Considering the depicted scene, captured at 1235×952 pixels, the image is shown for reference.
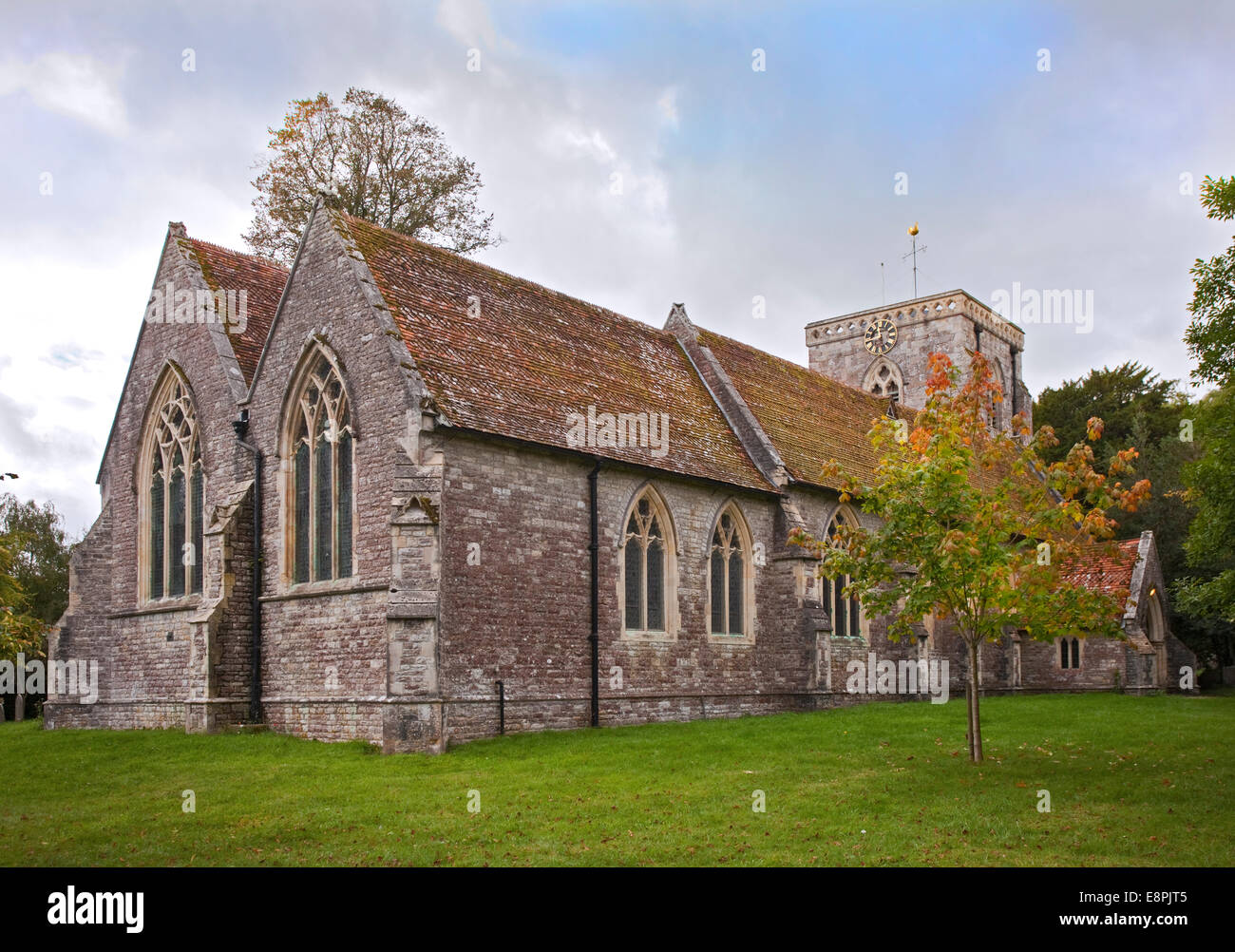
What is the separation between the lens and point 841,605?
29438mm

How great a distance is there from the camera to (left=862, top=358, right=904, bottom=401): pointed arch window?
157ft

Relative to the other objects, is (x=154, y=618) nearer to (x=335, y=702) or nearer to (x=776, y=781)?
(x=335, y=702)

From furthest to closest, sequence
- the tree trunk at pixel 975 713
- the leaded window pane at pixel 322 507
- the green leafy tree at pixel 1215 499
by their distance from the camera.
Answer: the leaded window pane at pixel 322 507
the green leafy tree at pixel 1215 499
the tree trunk at pixel 975 713

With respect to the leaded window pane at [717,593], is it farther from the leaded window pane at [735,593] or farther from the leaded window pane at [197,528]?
the leaded window pane at [197,528]

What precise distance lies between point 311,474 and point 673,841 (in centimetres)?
1329

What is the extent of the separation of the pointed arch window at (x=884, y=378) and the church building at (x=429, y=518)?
18.0 meters

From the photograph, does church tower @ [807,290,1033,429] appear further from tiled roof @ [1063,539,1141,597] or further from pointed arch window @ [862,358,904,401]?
tiled roof @ [1063,539,1141,597]

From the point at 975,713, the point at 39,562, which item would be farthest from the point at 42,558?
the point at 975,713

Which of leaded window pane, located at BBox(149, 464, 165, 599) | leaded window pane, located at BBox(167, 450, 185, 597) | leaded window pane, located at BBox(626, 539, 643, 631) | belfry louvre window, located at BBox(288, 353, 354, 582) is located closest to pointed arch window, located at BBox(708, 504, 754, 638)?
leaded window pane, located at BBox(626, 539, 643, 631)

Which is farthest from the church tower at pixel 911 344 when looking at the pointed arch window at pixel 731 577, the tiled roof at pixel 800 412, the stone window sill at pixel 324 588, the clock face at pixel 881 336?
the stone window sill at pixel 324 588

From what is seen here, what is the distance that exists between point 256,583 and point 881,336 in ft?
107

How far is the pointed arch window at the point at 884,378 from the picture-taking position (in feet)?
157

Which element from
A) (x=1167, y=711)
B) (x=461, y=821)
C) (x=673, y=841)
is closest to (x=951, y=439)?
(x=673, y=841)

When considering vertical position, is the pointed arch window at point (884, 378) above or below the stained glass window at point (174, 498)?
above
